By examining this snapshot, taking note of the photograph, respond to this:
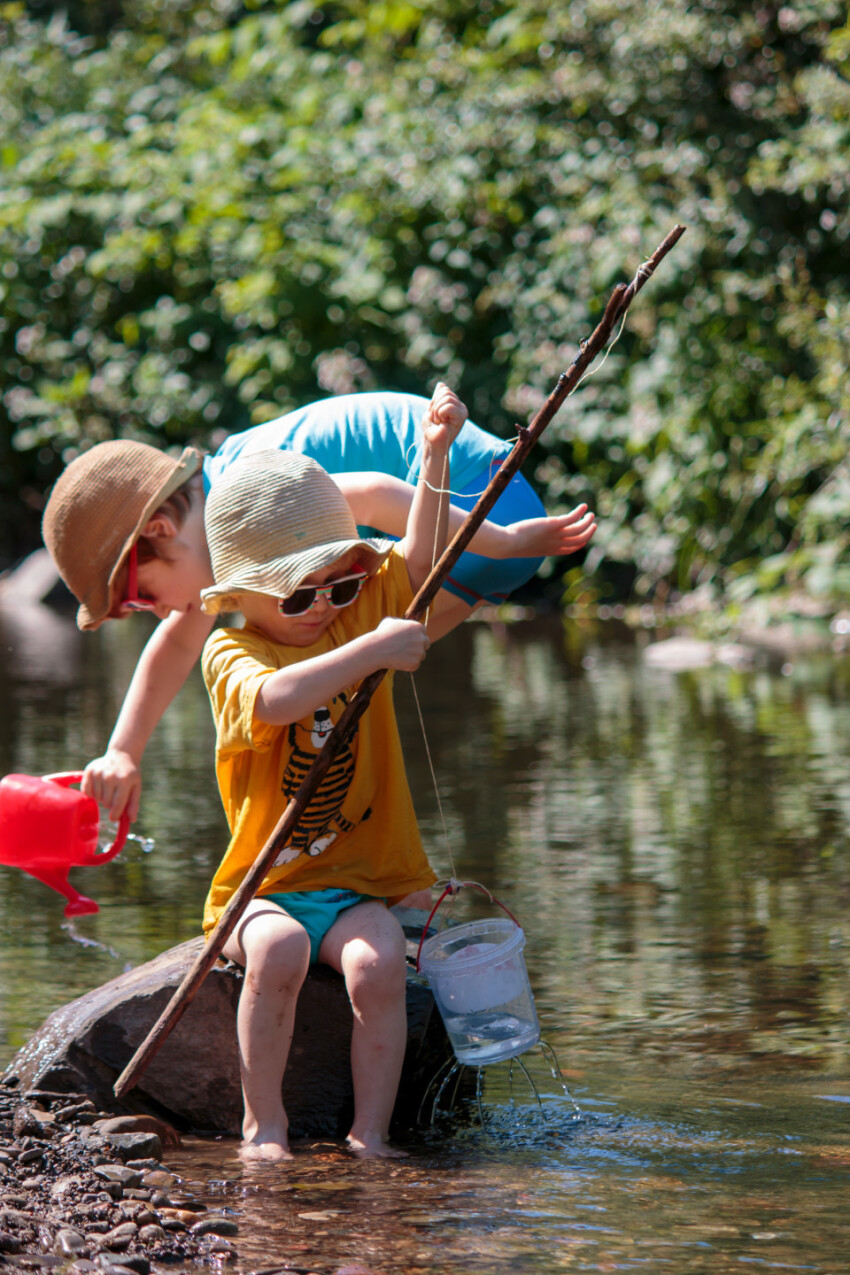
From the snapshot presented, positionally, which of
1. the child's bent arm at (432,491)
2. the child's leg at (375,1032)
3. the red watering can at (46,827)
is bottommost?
the child's leg at (375,1032)

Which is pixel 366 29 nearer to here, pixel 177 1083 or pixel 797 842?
pixel 797 842

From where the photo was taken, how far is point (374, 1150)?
269cm

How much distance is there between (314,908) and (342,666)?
0.47 metres

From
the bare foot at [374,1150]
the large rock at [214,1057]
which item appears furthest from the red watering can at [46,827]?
the bare foot at [374,1150]

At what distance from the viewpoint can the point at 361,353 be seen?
13.3m

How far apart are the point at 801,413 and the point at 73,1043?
27.1 ft

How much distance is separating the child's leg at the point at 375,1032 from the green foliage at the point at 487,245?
746 cm

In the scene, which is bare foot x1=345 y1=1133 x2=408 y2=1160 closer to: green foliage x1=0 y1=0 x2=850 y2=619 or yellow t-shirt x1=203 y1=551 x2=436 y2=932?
yellow t-shirt x1=203 y1=551 x2=436 y2=932

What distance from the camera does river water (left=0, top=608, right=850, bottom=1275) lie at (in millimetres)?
2326

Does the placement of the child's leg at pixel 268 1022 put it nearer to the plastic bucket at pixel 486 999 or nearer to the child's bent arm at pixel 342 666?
the plastic bucket at pixel 486 999

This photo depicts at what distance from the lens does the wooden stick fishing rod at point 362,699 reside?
2670mm

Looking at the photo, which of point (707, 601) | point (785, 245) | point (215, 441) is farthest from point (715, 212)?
point (215, 441)

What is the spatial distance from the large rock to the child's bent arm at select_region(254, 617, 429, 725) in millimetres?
538

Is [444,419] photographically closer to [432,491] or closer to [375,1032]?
[432,491]
